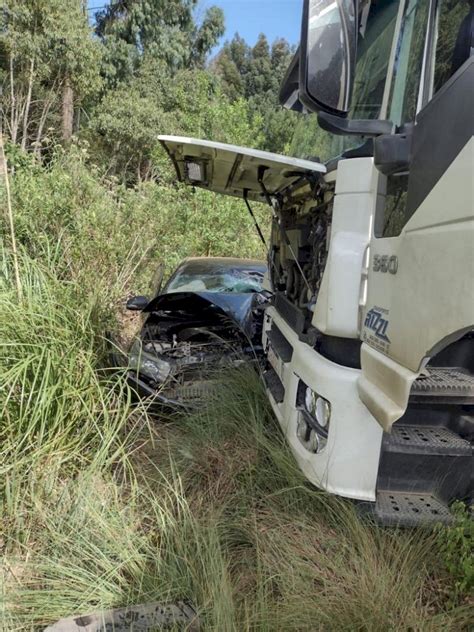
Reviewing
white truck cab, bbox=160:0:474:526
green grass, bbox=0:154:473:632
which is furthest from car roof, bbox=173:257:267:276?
white truck cab, bbox=160:0:474:526

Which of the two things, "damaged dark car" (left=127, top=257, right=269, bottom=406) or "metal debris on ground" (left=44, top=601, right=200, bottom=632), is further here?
"damaged dark car" (left=127, top=257, right=269, bottom=406)

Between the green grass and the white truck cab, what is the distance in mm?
285

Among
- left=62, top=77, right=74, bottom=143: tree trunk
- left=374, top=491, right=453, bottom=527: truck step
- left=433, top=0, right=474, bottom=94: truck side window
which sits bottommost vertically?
left=374, top=491, right=453, bottom=527: truck step

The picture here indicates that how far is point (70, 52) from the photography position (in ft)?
39.2

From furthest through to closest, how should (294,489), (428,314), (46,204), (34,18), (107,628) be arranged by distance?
1. (34,18)
2. (46,204)
3. (294,489)
4. (107,628)
5. (428,314)

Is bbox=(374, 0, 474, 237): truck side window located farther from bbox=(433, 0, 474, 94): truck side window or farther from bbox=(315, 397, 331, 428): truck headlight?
bbox=(315, 397, 331, 428): truck headlight

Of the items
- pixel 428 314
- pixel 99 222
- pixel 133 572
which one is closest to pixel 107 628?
pixel 133 572

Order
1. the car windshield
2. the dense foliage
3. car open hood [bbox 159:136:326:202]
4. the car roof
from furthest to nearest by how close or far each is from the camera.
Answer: the dense foliage
the car roof
the car windshield
car open hood [bbox 159:136:326:202]

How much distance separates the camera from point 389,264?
168 cm

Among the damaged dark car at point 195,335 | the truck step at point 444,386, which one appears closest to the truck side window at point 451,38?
the truck step at point 444,386

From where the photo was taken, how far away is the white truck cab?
1384 mm

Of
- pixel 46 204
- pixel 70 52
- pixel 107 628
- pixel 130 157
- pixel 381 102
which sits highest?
pixel 70 52

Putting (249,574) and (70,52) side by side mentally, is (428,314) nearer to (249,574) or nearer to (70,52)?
(249,574)

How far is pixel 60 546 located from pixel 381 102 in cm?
250
